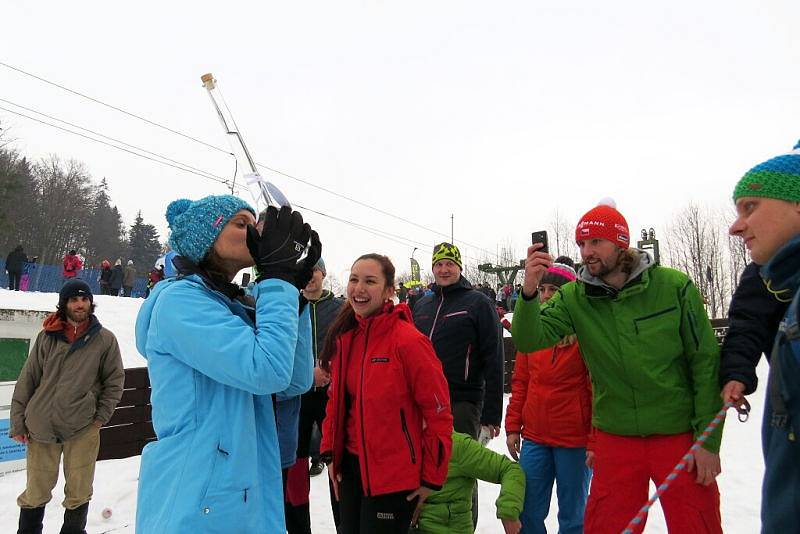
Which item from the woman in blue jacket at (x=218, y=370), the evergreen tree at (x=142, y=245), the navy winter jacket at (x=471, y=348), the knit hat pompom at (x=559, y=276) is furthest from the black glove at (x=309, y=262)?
the evergreen tree at (x=142, y=245)

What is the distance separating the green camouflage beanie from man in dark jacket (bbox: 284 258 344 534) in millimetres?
1026

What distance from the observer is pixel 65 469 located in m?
4.19

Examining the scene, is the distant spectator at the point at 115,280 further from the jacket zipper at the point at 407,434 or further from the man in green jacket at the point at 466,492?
the jacket zipper at the point at 407,434

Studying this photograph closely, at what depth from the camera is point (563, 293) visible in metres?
2.97

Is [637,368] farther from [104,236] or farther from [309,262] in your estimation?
[104,236]

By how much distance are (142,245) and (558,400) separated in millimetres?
74425

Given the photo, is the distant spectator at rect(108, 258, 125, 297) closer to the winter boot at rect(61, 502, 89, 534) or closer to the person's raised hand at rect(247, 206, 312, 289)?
the winter boot at rect(61, 502, 89, 534)

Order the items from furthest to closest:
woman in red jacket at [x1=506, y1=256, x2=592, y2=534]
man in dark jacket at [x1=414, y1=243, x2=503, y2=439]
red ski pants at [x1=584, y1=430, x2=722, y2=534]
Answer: man in dark jacket at [x1=414, y1=243, x2=503, y2=439] < woman in red jacket at [x1=506, y1=256, x2=592, y2=534] < red ski pants at [x1=584, y1=430, x2=722, y2=534]

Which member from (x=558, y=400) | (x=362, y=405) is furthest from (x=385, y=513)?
(x=558, y=400)

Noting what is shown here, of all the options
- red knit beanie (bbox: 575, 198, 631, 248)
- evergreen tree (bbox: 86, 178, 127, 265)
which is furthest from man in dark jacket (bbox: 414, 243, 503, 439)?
evergreen tree (bbox: 86, 178, 127, 265)

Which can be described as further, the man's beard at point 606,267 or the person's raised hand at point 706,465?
the man's beard at point 606,267

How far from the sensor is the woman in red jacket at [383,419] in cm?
255

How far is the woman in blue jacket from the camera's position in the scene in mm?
1487

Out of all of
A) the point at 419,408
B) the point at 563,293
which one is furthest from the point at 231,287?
the point at 563,293
